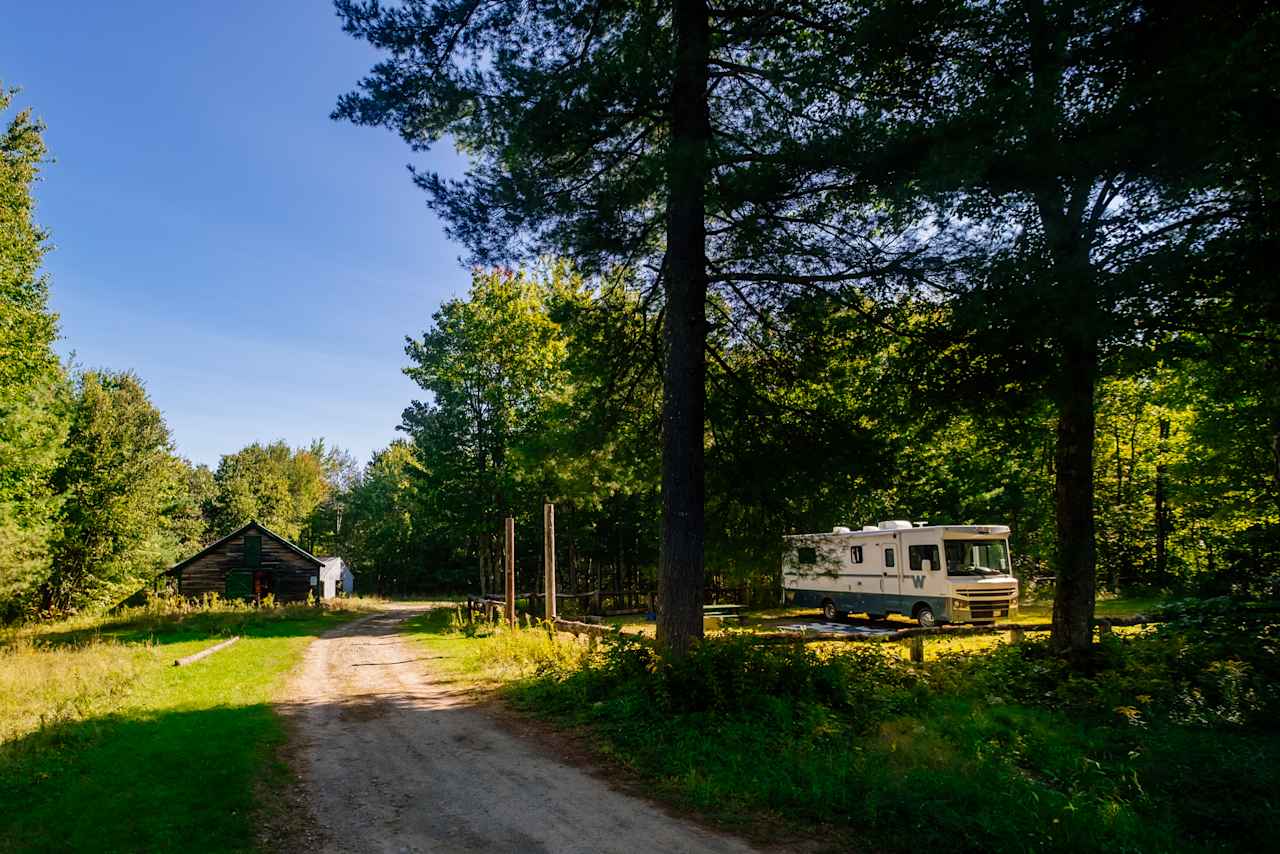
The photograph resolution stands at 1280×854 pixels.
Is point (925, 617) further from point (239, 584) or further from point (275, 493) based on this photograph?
point (275, 493)

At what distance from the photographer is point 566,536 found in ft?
113

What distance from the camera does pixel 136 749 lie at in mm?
7898

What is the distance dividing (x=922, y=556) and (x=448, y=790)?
16324mm

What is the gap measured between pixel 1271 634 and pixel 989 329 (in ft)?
21.0

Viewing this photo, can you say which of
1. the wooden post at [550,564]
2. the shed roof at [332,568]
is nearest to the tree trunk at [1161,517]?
the wooden post at [550,564]

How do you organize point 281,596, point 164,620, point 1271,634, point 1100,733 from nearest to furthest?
point 1100,733, point 1271,634, point 164,620, point 281,596

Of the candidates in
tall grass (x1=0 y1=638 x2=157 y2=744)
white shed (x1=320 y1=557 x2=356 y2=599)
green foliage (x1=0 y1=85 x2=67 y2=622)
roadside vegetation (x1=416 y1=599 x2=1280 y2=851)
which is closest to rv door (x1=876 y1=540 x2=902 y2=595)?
roadside vegetation (x1=416 y1=599 x2=1280 y2=851)

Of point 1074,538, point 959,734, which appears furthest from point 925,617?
point 959,734

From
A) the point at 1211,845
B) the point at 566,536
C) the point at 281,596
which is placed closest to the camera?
the point at 1211,845

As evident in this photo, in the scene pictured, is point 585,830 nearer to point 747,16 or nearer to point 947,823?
point 947,823

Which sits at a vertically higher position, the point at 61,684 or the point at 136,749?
the point at 136,749

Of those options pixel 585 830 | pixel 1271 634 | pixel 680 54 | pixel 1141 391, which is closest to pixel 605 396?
pixel 680 54

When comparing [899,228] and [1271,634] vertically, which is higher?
[899,228]

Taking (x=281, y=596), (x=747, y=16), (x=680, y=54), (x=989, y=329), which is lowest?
(x=281, y=596)
